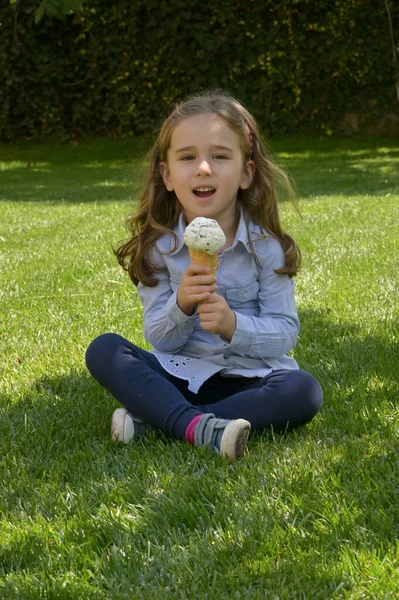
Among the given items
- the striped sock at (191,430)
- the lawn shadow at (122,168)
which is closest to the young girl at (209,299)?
the striped sock at (191,430)

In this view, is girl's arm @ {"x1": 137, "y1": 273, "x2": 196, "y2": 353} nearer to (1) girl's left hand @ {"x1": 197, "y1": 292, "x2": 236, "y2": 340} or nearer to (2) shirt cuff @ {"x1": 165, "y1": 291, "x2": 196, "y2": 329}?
(2) shirt cuff @ {"x1": 165, "y1": 291, "x2": 196, "y2": 329}

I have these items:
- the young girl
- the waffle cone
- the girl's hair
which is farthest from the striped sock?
the girl's hair

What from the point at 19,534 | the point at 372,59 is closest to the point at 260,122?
the point at 372,59

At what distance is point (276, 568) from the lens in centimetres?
183

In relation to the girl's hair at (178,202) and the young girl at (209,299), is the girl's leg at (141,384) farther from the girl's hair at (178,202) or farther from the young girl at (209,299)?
the girl's hair at (178,202)

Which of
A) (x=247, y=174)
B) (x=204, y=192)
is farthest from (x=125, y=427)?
(x=247, y=174)

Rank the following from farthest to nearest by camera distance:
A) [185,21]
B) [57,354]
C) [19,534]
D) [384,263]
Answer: [185,21] → [384,263] → [57,354] → [19,534]

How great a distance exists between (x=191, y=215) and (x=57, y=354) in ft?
3.43

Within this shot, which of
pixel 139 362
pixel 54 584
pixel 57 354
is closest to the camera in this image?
pixel 54 584

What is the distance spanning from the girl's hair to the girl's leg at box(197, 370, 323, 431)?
0.40 m

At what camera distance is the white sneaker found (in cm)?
268

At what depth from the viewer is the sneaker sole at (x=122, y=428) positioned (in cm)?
268

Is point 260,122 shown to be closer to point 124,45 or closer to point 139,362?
point 124,45

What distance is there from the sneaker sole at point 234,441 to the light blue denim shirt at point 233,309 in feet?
1.33
